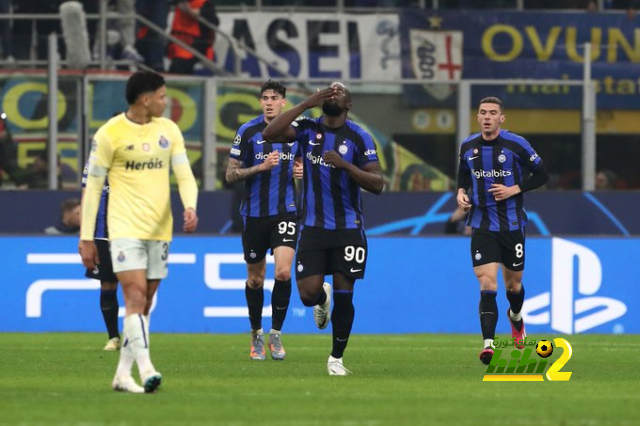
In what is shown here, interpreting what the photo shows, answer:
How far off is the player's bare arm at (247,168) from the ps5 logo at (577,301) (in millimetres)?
5682

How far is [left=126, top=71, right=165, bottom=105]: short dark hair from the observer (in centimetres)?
976

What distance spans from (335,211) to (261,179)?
206cm

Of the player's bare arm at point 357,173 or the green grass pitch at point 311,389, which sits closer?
the green grass pitch at point 311,389

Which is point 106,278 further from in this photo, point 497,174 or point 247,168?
point 497,174

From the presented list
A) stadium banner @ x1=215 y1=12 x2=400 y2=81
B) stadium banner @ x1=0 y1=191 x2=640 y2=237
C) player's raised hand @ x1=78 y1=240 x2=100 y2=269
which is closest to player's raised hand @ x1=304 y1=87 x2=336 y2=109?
player's raised hand @ x1=78 y1=240 x2=100 y2=269

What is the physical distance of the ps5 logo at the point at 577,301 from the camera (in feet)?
58.7

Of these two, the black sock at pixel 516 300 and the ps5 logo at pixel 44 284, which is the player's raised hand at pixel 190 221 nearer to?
the black sock at pixel 516 300

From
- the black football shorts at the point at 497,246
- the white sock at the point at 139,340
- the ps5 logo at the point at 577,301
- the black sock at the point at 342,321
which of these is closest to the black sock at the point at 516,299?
the black football shorts at the point at 497,246

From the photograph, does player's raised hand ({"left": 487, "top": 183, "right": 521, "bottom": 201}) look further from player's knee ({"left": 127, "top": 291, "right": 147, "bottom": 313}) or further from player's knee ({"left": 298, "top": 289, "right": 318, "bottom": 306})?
player's knee ({"left": 127, "top": 291, "right": 147, "bottom": 313})

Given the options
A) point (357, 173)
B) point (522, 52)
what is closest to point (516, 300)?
point (357, 173)

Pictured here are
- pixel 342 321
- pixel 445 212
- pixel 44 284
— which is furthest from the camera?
pixel 445 212

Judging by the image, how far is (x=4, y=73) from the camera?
2028 centimetres

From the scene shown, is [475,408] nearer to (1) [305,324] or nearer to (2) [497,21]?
(1) [305,324]

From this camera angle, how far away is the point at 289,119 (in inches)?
438
